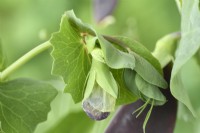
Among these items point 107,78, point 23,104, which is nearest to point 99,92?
point 107,78

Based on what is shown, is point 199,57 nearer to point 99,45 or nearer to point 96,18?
point 99,45

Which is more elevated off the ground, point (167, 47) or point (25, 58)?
point (25, 58)

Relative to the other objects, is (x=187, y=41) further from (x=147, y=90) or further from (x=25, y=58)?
(x=25, y=58)

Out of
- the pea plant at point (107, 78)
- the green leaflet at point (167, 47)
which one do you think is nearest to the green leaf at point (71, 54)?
the pea plant at point (107, 78)

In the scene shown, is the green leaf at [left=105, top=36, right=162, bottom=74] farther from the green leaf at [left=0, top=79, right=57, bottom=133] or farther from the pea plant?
the green leaf at [left=0, top=79, right=57, bottom=133]

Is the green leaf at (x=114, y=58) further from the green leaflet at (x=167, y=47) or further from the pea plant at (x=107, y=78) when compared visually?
the green leaflet at (x=167, y=47)

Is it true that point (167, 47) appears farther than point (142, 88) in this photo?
Yes
